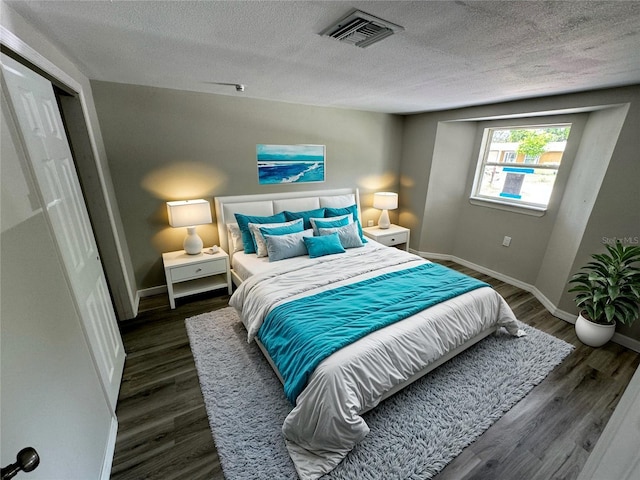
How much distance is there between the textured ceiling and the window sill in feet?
4.47

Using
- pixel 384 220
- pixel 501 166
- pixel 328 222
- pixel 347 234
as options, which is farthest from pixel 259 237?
pixel 501 166

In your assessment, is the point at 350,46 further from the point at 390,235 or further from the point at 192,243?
the point at 390,235

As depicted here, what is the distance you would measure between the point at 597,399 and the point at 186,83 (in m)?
4.22

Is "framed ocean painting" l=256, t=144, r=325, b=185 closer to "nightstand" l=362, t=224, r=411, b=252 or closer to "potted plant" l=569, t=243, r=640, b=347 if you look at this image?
"nightstand" l=362, t=224, r=411, b=252

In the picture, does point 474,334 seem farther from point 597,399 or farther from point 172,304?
point 172,304

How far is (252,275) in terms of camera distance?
2699 millimetres

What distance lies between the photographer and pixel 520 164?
352cm

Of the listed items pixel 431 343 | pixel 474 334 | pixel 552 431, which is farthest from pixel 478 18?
pixel 552 431

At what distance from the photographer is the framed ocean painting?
3446 mm

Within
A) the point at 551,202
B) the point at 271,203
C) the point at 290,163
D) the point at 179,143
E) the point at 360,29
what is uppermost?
the point at 360,29

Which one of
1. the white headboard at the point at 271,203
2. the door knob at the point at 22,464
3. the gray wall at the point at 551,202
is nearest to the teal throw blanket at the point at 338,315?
the door knob at the point at 22,464

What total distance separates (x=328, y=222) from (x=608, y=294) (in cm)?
265

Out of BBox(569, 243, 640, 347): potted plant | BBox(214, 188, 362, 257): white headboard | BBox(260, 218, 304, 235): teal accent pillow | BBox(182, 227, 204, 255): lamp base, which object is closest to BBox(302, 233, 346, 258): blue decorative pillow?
BBox(260, 218, 304, 235): teal accent pillow

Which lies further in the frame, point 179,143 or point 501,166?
point 501,166
